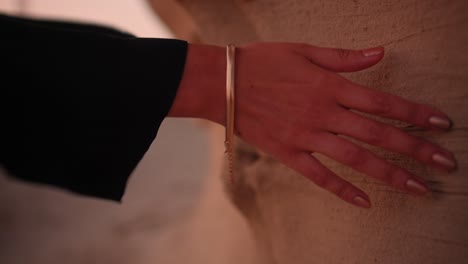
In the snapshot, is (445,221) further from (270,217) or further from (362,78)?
(270,217)

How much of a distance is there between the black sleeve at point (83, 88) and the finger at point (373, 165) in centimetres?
18

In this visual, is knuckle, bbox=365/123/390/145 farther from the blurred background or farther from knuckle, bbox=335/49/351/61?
the blurred background

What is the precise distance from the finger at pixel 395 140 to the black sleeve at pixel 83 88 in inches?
7.4

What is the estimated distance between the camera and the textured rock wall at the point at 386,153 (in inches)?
15.6

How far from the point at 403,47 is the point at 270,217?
1.11 feet

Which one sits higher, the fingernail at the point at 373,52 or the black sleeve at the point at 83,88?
the fingernail at the point at 373,52

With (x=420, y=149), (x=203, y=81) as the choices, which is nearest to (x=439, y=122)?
(x=420, y=149)

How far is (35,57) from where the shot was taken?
0.41 m

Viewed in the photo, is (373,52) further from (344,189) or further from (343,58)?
(344,189)

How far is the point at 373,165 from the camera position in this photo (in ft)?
1.29

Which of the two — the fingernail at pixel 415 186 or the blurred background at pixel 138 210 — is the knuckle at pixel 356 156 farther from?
the blurred background at pixel 138 210

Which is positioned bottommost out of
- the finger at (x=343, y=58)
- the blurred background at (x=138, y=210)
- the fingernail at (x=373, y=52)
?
the blurred background at (x=138, y=210)

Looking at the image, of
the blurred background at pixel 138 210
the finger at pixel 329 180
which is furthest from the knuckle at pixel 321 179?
the blurred background at pixel 138 210

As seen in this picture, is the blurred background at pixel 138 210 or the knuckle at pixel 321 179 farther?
the blurred background at pixel 138 210
